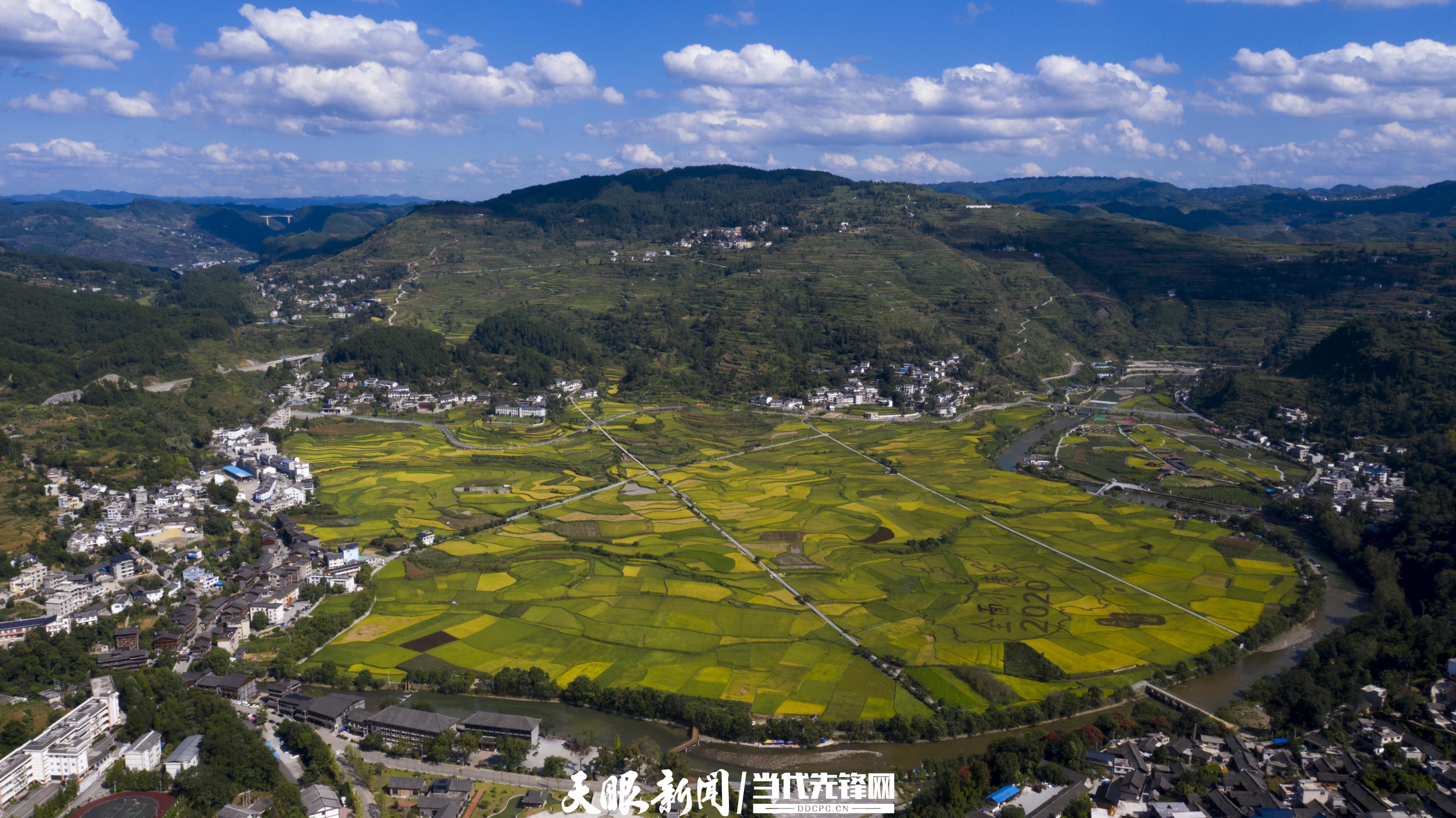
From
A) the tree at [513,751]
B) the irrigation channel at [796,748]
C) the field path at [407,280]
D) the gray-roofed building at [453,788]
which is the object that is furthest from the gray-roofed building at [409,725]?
the field path at [407,280]

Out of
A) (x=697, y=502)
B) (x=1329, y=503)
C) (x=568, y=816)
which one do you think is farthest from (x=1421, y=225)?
(x=568, y=816)

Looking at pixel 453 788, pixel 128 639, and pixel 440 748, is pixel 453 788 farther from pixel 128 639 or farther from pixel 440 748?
pixel 128 639

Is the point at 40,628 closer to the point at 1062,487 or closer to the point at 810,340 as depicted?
the point at 1062,487

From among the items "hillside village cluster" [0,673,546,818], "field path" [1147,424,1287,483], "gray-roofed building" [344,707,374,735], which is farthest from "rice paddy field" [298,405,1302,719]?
"field path" [1147,424,1287,483]

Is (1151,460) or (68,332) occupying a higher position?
(68,332)

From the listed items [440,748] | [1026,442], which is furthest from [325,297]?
[440,748]

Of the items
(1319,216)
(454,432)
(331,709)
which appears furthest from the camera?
(1319,216)

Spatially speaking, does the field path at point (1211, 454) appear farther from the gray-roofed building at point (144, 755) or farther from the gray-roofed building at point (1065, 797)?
the gray-roofed building at point (144, 755)
